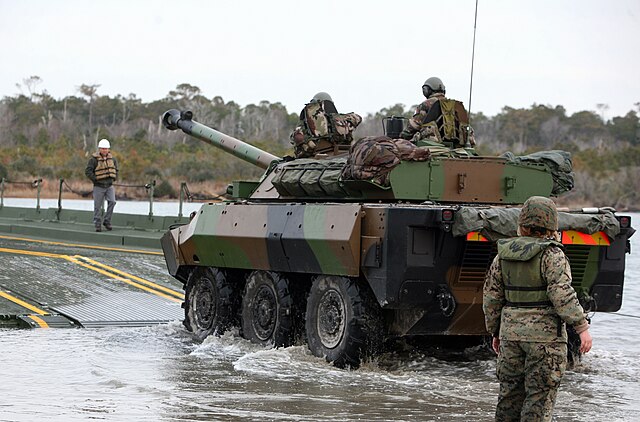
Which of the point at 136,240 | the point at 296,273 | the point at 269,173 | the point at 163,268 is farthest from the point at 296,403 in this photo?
the point at 136,240

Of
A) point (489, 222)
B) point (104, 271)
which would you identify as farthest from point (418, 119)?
point (104, 271)

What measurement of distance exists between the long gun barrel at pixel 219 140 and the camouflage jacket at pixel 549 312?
7082mm

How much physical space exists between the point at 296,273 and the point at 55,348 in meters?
2.35

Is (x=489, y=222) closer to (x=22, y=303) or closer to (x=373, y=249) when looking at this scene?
(x=373, y=249)

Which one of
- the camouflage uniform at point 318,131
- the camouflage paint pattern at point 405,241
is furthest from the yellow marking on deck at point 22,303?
the camouflage uniform at point 318,131

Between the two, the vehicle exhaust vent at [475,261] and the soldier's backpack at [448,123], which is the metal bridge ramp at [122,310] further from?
the vehicle exhaust vent at [475,261]

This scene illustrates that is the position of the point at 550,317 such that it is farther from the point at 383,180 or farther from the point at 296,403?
the point at 383,180

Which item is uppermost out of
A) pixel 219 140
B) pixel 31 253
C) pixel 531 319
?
pixel 219 140

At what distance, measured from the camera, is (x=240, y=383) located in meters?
10.9

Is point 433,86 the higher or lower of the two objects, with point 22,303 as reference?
higher

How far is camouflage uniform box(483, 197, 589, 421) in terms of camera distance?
7.96 metres

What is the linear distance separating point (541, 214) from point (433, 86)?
531 centimetres

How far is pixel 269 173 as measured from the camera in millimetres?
14266

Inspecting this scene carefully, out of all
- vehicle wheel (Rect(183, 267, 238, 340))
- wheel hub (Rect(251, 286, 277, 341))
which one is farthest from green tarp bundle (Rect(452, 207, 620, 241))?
vehicle wheel (Rect(183, 267, 238, 340))
